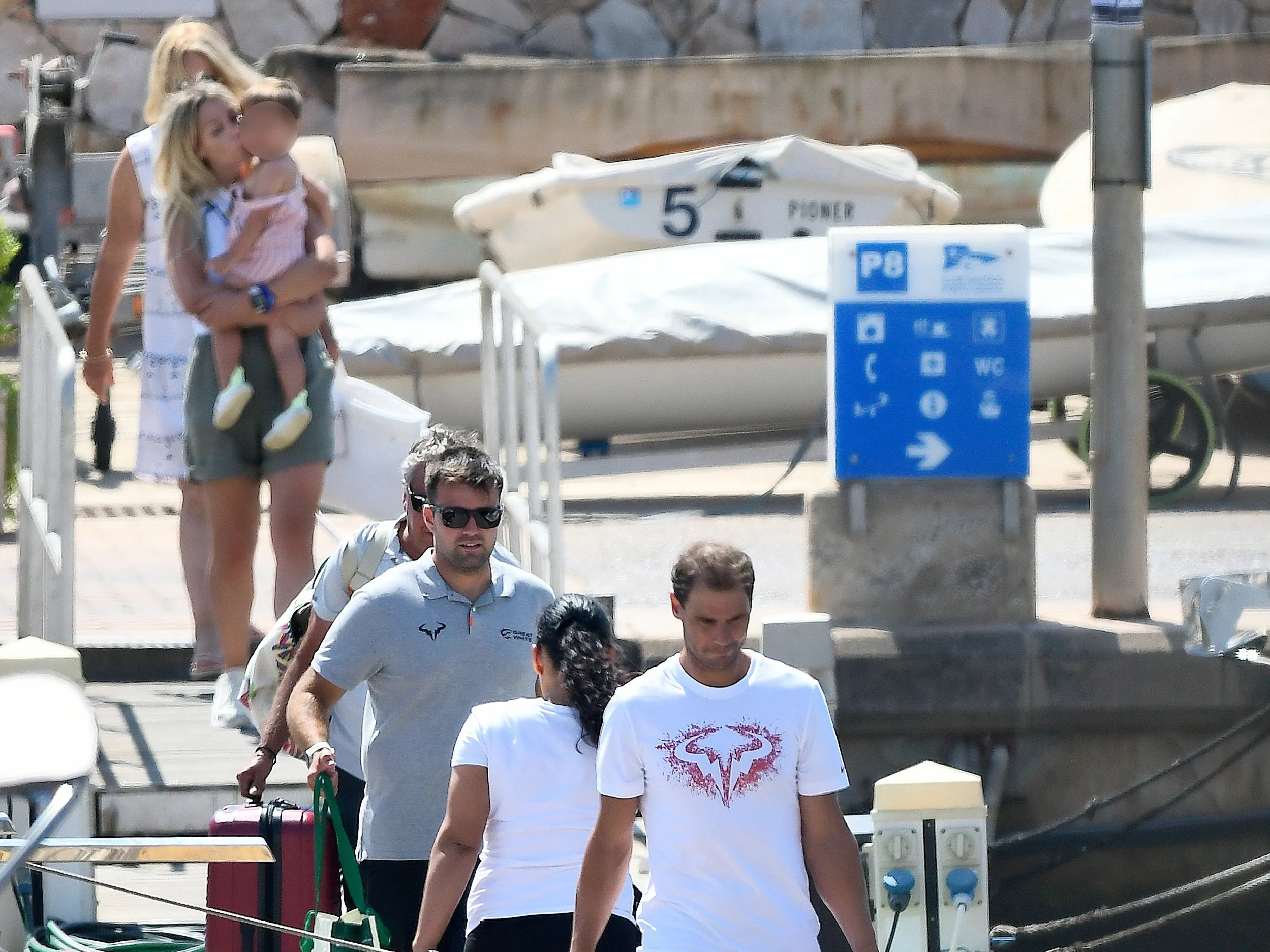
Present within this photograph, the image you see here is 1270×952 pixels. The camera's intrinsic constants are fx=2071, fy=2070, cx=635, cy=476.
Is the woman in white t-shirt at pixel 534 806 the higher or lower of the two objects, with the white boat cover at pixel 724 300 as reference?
lower

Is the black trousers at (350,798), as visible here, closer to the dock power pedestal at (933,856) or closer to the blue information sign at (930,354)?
the dock power pedestal at (933,856)

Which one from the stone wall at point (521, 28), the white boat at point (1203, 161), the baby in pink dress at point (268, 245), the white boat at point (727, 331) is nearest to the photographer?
the baby in pink dress at point (268, 245)

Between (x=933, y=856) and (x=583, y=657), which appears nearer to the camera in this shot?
(x=583, y=657)

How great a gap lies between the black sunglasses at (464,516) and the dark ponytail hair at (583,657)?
1.28 feet

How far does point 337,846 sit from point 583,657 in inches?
35.3

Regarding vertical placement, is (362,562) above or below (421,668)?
above

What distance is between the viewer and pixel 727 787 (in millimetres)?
3439

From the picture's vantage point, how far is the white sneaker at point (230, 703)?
5770 millimetres

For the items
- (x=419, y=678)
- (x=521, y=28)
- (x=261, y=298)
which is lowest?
(x=419, y=678)

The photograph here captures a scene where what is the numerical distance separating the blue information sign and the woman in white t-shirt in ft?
9.20

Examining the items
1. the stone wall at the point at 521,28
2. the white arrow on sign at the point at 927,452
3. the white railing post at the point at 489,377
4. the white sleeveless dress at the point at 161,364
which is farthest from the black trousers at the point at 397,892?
the stone wall at the point at 521,28

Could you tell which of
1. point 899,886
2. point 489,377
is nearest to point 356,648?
point 899,886

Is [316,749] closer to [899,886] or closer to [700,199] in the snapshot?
[899,886]

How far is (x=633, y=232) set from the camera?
13516mm
